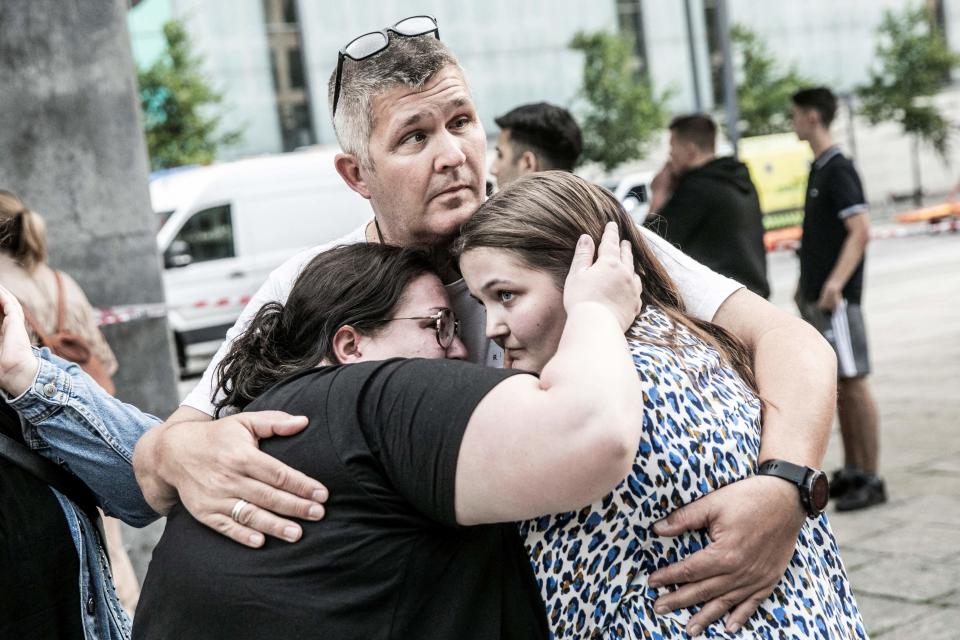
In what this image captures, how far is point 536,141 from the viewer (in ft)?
17.8

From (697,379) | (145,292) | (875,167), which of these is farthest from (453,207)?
(875,167)

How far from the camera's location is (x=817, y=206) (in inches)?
245

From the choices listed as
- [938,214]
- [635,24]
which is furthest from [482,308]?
[635,24]

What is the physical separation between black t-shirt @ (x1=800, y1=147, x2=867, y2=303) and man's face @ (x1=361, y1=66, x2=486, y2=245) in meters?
4.26

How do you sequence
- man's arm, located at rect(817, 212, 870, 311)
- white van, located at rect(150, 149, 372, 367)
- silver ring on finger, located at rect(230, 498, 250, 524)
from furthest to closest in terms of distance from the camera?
white van, located at rect(150, 149, 372, 367) → man's arm, located at rect(817, 212, 870, 311) → silver ring on finger, located at rect(230, 498, 250, 524)

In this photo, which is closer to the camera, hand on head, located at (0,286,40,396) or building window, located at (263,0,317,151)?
hand on head, located at (0,286,40,396)

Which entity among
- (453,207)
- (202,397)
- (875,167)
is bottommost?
(875,167)

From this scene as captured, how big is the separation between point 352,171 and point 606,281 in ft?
2.81

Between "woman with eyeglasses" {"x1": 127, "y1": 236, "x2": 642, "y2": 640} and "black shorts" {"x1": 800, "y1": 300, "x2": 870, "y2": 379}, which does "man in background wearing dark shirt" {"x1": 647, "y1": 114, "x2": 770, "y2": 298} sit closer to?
"black shorts" {"x1": 800, "y1": 300, "x2": 870, "y2": 379}

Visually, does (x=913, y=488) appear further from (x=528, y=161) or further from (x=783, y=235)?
(x=783, y=235)

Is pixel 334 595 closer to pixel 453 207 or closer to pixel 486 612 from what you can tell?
pixel 486 612

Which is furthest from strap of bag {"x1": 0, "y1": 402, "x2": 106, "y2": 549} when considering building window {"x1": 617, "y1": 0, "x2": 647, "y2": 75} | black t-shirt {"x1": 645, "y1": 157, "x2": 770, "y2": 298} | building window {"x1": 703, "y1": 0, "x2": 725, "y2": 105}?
building window {"x1": 703, "y1": 0, "x2": 725, "y2": 105}

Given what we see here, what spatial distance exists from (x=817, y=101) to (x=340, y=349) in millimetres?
5180

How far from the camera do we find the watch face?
1772 millimetres
